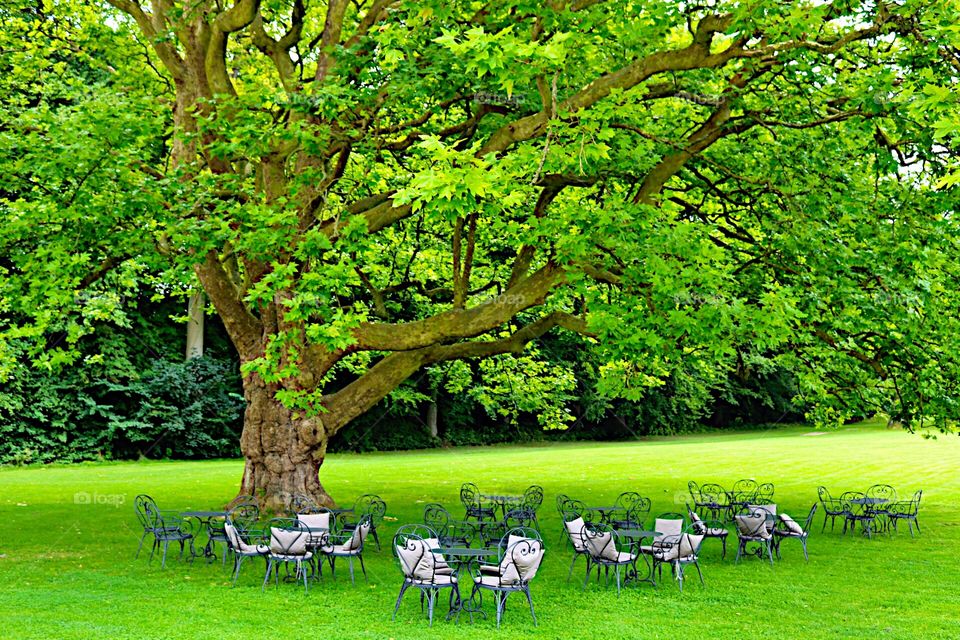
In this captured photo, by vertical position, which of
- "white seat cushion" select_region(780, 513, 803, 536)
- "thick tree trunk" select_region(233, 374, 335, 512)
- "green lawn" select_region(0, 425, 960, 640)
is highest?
"thick tree trunk" select_region(233, 374, 335, 512)

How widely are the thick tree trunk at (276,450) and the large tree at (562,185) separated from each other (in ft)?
0.14

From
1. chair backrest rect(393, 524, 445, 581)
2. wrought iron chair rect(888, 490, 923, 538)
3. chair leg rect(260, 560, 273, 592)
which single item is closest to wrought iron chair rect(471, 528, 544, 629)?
chair backrest rect(393, 524, 445, 581)

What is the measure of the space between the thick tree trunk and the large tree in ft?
0.14

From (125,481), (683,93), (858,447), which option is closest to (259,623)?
(683,93)

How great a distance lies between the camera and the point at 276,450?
1628 centimetres

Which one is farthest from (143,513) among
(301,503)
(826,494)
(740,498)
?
(826,494)

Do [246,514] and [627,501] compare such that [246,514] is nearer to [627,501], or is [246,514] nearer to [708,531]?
[708,531]

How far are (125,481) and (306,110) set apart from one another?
17882 millimetres

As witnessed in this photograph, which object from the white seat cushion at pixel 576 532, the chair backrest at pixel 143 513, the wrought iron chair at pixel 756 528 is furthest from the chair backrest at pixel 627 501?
the chair backrest at pixel 143 513

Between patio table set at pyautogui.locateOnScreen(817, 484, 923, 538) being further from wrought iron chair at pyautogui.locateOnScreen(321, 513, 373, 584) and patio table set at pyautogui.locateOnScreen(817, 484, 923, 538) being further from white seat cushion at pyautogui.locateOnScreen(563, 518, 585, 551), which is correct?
wrought iron chair at pyautogui.locateOnScreen(321, 513, 373, 584)

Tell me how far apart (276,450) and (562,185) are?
23.1 ft

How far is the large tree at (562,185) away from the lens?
11758mm

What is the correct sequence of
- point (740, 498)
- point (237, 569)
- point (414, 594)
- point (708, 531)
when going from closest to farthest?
point (414, 594) < point (237, 569) < point (708, 531) < point (740, 498)

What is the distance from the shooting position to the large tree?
1176 centimetres
